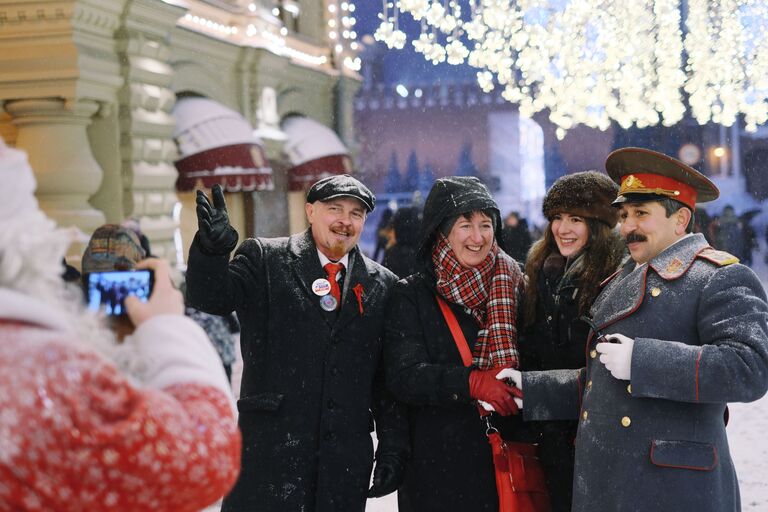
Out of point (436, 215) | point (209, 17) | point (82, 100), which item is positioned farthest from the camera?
point (209, 17)

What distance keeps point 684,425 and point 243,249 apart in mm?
1748

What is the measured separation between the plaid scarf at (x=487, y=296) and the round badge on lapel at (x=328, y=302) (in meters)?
0.41

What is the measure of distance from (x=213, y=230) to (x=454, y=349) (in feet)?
3.41

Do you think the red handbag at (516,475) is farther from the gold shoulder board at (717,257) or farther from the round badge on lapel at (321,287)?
the gold shoulder board at (717,257)

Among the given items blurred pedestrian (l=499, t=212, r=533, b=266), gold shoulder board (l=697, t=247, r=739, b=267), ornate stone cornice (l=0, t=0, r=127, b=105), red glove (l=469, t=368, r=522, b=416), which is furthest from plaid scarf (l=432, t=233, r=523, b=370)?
ornate stone cornice (l=0, t=0, r=127, b=105)

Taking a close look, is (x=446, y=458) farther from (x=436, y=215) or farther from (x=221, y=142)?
(x=221, y=142)

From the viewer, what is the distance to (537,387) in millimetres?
2963

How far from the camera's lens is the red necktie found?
3.21 m

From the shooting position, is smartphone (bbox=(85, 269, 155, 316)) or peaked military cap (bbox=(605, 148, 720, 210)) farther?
peaked military cap (bbox=(605, 148, 720, 210))

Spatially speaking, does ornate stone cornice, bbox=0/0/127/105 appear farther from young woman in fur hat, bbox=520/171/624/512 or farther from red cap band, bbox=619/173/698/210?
red cap band, bbox=619/173/698/210

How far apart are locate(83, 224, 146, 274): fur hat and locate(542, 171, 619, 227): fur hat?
2.05 m

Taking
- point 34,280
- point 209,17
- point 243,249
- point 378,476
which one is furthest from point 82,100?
point 34,280

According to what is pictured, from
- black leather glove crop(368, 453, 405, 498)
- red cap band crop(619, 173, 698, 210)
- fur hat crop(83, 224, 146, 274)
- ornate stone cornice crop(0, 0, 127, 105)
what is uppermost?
ornate stone cornice crop(0, 0, 127, 105)

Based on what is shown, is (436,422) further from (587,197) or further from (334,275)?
(587,197)
